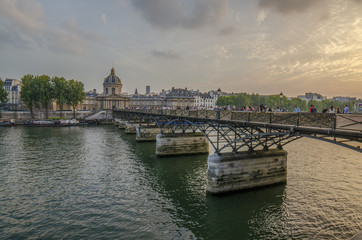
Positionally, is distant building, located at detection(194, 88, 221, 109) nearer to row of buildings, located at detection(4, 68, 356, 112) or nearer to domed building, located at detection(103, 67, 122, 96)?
row of buildings, located at detection(4, 68, 356, 112)

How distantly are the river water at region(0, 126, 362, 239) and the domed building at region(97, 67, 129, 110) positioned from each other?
10109cm

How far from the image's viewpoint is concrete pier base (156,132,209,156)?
103ft

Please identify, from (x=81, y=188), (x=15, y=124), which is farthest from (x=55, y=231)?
(x=15, y=124)

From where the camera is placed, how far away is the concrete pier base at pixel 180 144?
31328 millimetres

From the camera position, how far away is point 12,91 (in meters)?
124

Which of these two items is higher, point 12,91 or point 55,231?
point 12,91

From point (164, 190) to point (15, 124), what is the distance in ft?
231

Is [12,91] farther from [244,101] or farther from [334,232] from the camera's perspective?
[334,232]

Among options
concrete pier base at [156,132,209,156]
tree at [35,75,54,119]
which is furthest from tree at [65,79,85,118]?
concrete pier base at [156,132,209,156]

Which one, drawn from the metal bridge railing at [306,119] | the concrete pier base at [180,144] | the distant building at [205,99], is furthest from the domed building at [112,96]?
the metal bridge railing at [306,119]

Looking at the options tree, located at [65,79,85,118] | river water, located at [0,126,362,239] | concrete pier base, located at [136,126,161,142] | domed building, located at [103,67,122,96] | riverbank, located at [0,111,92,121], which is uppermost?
domed building, located at [103,67,122,96]

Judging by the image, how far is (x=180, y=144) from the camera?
31.8 meters

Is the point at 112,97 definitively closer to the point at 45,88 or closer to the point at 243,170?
the point at 45,88

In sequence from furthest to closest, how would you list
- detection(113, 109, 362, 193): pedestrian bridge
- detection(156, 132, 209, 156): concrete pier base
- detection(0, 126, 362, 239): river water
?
detection(156, 132, 209, 156): concrete pier base
detection(0, 126, 362, 239): river water
detection(113, 109, 362, 193): pedestrian bridge
